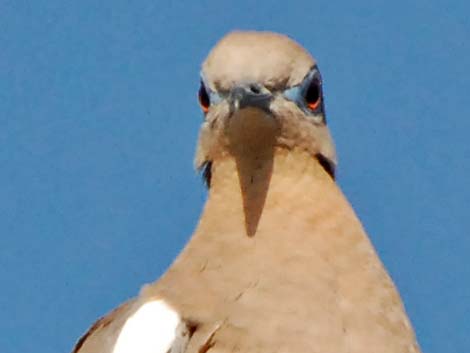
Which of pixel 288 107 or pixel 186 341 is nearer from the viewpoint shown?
pixel 186 341

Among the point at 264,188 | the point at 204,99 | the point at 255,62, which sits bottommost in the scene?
the point at 264,188

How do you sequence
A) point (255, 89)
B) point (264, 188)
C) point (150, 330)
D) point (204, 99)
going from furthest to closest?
point (204, 99) → point (264, 188) → point (255, 89) → point (150, 330)

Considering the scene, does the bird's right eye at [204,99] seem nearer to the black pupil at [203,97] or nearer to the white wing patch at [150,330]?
the black pupil at [203,97]

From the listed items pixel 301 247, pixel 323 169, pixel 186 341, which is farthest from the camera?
pixel 323 169

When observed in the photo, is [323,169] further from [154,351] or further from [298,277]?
[154,351]

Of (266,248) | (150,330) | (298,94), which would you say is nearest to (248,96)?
(298,94)

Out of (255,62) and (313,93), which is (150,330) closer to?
(255,62)

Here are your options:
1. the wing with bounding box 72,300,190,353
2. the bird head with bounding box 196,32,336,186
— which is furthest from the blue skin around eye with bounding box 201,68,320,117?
the wing with bounding box 72,300,190,353

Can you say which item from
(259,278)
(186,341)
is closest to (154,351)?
(186,341)
